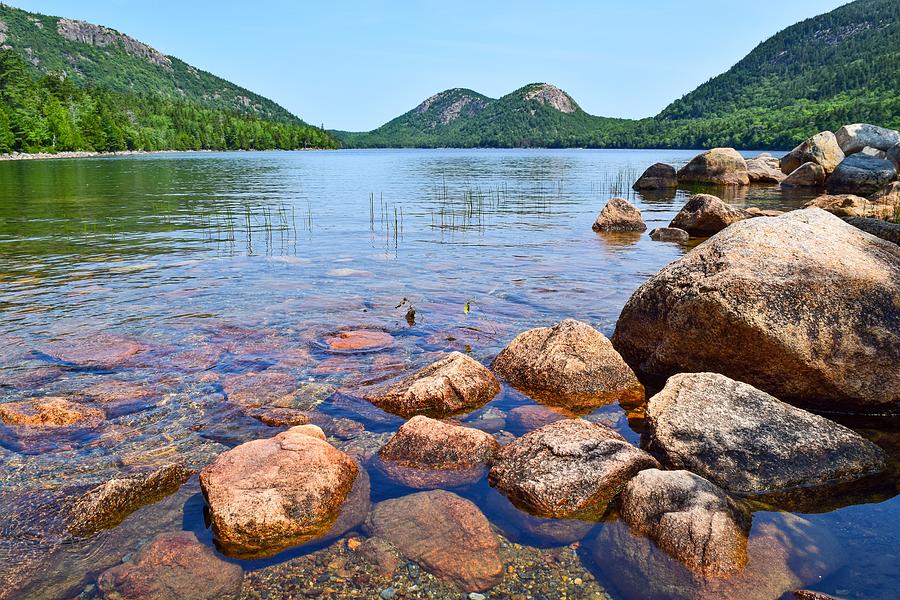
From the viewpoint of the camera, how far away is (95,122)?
124 m

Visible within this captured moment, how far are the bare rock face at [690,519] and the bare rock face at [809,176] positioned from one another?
40.8m

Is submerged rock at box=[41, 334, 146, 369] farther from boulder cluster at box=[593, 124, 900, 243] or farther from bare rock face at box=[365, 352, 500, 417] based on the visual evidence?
boulder cluster at box=[593, 124, 900, 243]

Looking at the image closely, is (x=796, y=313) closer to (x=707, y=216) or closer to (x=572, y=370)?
(x=572, y=370)

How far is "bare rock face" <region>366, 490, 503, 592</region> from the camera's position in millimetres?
4691

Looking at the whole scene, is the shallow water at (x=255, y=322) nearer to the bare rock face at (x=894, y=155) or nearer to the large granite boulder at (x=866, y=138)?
the bare rock face at (x=894, y=155)

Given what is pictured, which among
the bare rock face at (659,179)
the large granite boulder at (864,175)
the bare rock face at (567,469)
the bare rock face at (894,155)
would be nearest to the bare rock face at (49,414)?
the bare rock face at (567,469)

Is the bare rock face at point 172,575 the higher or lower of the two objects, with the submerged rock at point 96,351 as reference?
lower

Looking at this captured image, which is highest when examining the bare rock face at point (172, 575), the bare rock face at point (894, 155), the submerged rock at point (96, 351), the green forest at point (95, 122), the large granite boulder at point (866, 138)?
the green forest at point (95, 122)

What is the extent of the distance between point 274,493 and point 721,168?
44890 mm

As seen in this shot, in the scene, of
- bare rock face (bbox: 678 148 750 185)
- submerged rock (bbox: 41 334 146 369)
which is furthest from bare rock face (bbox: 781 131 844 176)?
submerged rock (bbox: 41 334 146 369)

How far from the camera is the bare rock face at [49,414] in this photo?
684 cm

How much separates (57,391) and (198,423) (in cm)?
231

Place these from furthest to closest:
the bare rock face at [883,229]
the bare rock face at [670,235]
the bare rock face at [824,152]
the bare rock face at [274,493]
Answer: the bare rock face at [824,152] → the bare rock face at [670,235] → the bare rock face at [883,229] → the bare rock face at [274,493]

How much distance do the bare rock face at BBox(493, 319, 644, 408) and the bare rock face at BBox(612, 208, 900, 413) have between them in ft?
2.59
